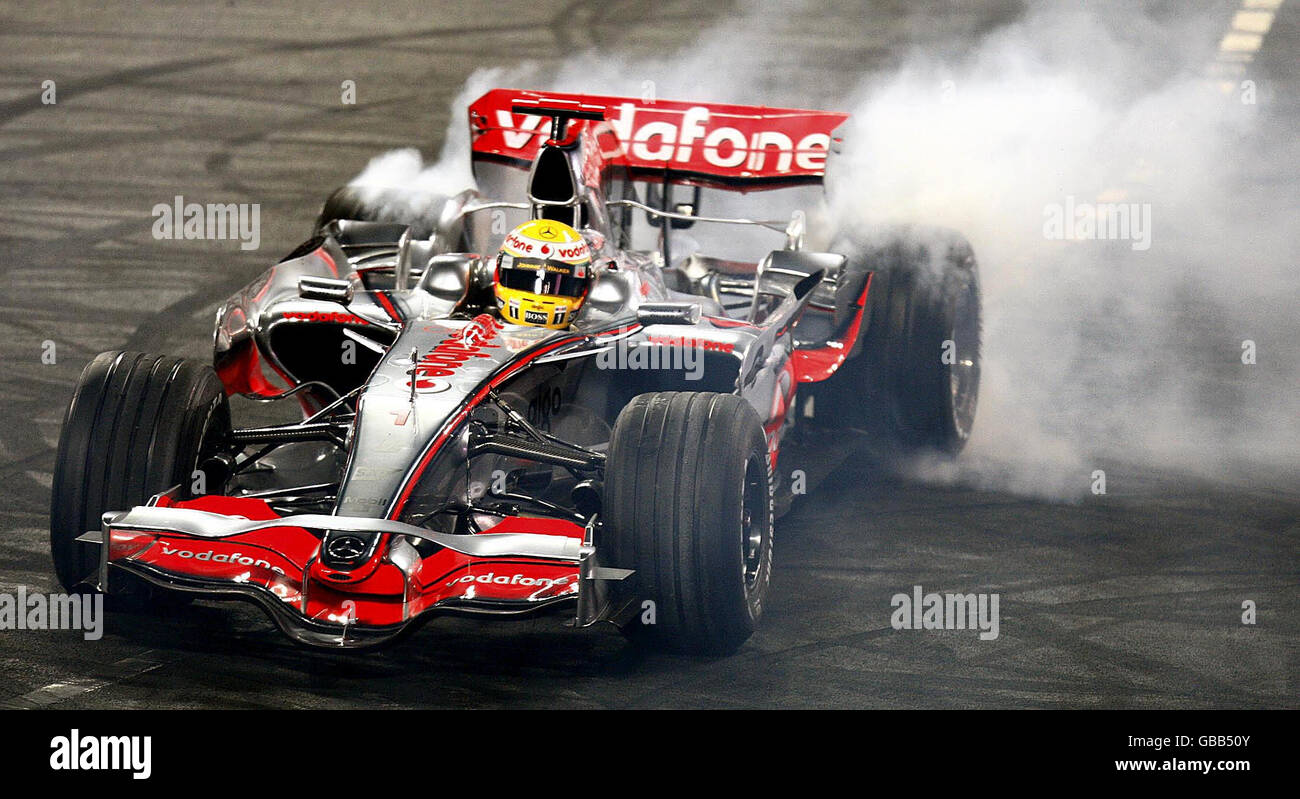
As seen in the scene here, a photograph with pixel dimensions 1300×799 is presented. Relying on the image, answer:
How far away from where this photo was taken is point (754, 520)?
786 cm

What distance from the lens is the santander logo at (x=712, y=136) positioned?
10.6 metres

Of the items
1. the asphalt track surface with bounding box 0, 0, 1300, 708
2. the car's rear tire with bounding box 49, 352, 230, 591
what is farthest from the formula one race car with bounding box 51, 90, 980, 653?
the asphalt track surface with bounding box 0, 0, 1300, 708

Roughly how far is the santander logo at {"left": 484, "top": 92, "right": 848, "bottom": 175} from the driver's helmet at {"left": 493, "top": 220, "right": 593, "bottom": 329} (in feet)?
7.39

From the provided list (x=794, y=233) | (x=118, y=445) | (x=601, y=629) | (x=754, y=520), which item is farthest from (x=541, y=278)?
(x=794, y=233)

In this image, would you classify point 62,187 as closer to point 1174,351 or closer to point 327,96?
point 327,96

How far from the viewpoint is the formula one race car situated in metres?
6.97

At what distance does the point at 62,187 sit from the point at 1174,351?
371 inches

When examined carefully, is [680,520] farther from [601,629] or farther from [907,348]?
[907,348]

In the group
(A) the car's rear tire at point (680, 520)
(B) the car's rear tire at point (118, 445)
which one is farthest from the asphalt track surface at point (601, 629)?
(B) the car's rear tire at point (118, 445)

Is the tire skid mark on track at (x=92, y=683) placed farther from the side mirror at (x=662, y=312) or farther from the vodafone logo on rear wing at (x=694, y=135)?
the vodafone logo on rear wing at (x=694, y=135)

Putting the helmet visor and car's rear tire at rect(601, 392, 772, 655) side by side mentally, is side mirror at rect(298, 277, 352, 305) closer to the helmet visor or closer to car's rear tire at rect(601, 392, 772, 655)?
the helmet visor

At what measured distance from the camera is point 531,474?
27.0 feet

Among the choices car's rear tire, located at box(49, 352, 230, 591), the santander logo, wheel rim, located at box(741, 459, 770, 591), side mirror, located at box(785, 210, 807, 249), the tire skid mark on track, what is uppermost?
the santander logo

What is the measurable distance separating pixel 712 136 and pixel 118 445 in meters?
4.47
